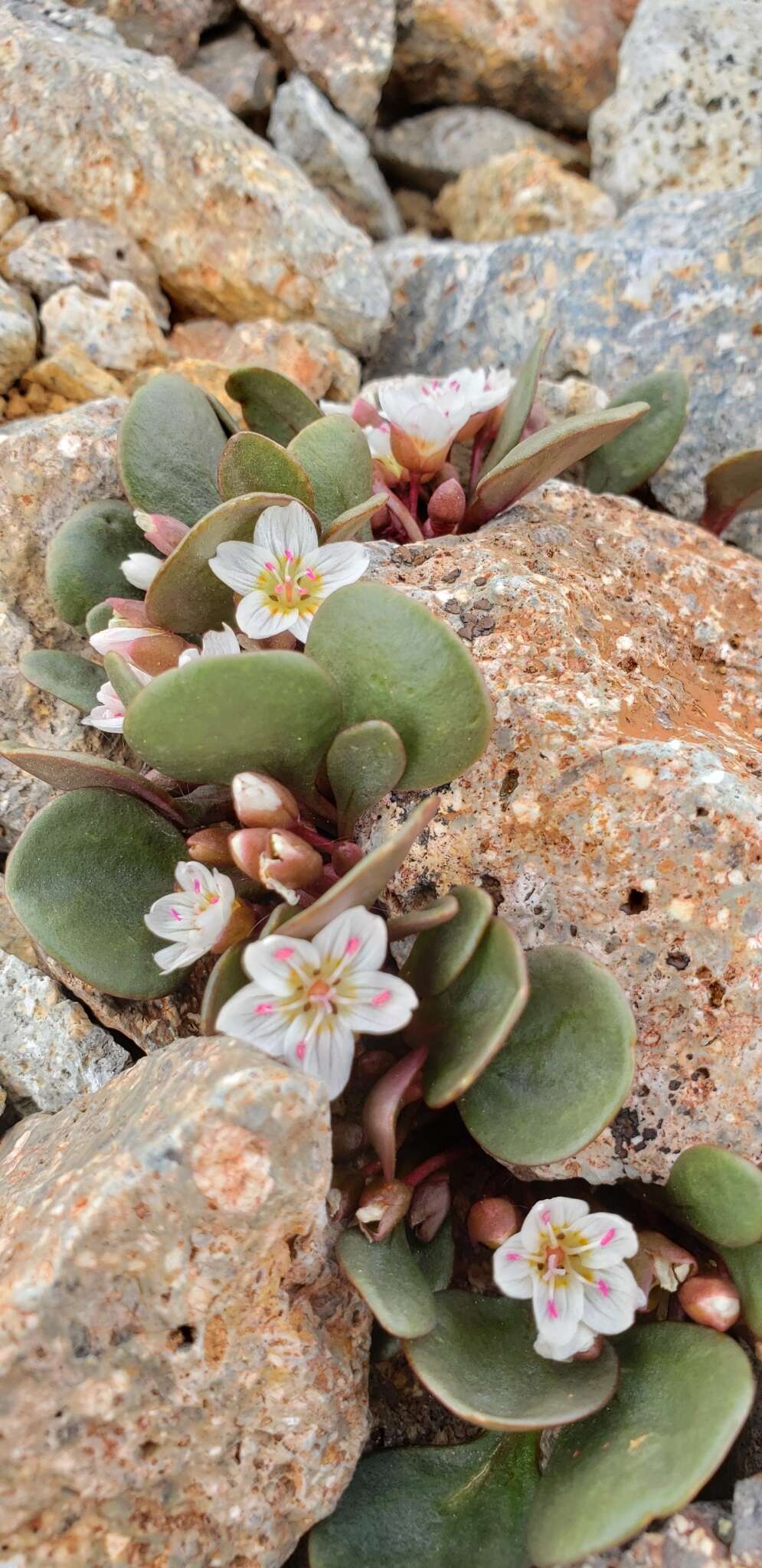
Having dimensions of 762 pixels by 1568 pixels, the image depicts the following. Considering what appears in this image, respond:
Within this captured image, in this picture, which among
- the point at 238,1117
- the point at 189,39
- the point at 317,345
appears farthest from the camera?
the point at 189,39

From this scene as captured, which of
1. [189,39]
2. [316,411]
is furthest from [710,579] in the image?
[189,39]

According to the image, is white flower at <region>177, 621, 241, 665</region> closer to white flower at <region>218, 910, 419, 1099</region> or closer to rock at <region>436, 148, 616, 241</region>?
white flower at <region>218, 910, 419, 1099</region>

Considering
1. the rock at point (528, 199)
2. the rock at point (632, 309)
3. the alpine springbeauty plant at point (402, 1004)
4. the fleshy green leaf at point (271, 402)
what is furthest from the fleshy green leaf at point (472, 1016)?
the rock at point (528, 199)

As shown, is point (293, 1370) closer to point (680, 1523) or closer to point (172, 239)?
point (680, 1523)

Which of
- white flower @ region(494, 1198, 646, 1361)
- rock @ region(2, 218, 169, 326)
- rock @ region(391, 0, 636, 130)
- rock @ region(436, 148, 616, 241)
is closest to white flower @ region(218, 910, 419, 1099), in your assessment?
white flower @ region(494, 1198, 646, 1361)

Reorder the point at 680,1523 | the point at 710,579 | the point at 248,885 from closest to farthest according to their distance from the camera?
the point at 680,1523 → the point at 248,885 → the point at 710,579

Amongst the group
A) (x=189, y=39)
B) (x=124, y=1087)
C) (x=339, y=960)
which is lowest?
(x=124, y=1087)

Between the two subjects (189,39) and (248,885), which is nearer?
(248,885)

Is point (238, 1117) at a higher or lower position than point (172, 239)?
lower

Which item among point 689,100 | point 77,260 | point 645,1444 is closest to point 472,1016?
point 645,1444
